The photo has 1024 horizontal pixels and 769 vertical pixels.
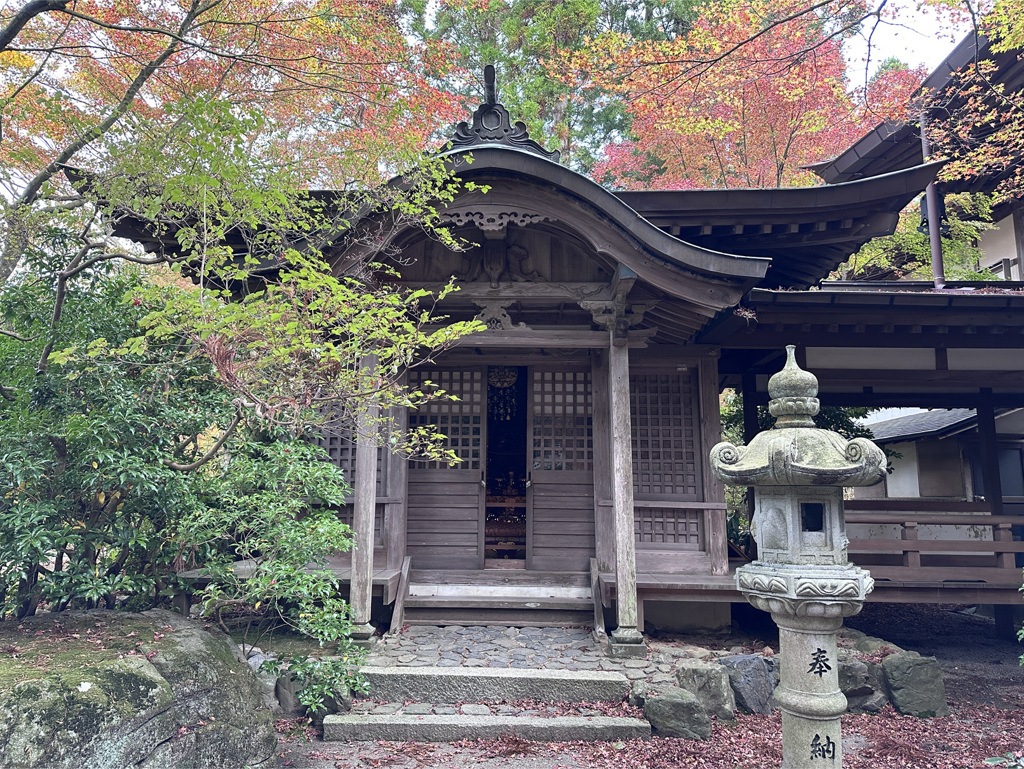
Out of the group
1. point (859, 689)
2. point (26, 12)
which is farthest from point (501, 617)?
point (26, 12)

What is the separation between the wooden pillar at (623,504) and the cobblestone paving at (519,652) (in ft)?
1.12

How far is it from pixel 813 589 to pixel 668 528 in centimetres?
416

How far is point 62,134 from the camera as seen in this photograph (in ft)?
21.2

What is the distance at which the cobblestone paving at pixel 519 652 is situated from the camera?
5727 mm

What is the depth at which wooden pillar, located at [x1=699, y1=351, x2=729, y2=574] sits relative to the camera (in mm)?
7309

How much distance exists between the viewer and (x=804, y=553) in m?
Result: 3.59

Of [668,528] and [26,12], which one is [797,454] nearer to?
[668,528]

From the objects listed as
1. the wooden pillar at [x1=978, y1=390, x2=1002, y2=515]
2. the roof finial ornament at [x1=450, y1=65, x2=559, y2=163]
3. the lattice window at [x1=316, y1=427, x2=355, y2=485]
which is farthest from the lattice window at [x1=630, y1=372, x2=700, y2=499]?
the wooden pillar at [x1=978, y1=390, x2=1002, y2=515]

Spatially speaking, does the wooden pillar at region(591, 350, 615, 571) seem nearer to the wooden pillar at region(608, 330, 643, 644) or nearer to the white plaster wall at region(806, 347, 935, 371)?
the wooden pillar at region(608, 330, 643, 644)

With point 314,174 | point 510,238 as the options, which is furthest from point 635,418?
point 314,174

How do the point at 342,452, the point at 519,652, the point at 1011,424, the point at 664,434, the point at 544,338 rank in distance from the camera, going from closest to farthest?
the point at 519,652
the point at 544,338
the point at 342,452
the point at 664,434
the point at 1011,424

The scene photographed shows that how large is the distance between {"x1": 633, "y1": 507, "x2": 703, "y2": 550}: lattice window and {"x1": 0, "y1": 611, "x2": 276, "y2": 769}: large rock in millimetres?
4558

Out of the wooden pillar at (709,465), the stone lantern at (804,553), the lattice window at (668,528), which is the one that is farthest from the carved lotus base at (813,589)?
the lattice window at (668,528)

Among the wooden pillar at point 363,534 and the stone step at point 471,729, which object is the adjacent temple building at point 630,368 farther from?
the stone step at point 471,729
